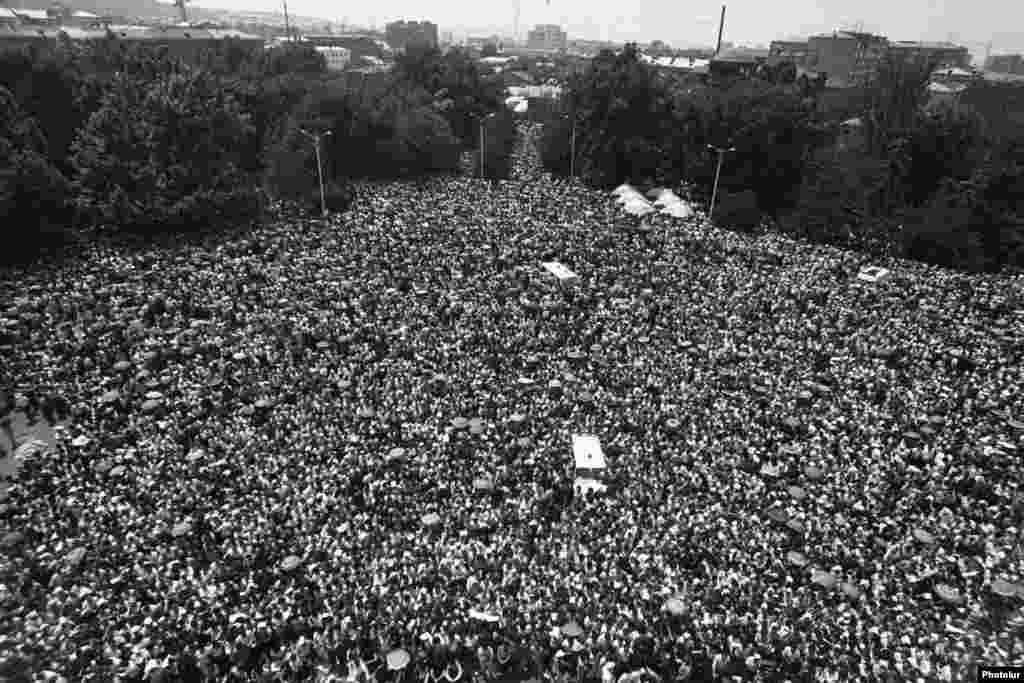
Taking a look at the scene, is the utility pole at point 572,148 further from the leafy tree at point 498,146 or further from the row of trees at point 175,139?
the row of trees at point 175,139

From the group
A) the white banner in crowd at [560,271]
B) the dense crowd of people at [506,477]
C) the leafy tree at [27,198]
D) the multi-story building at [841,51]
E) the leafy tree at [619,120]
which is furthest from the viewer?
the multi-story building at [841,51]

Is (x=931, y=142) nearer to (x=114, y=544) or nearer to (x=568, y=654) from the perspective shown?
(x=568, y=654)

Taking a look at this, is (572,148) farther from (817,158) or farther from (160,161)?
(160,161)

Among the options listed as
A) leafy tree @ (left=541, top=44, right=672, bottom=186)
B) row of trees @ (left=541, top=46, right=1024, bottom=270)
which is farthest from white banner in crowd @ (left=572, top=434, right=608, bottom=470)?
leafy tree @ (left=541, top=44, right=672, bottom=186)

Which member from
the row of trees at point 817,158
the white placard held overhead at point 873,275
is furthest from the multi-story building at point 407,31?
the white placard held overhead at point 873,275

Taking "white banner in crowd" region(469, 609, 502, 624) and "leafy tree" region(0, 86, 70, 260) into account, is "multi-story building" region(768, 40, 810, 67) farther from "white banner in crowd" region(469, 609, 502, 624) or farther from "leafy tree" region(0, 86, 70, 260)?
"white banner in crowd" region(469, 609, 502, 624)
